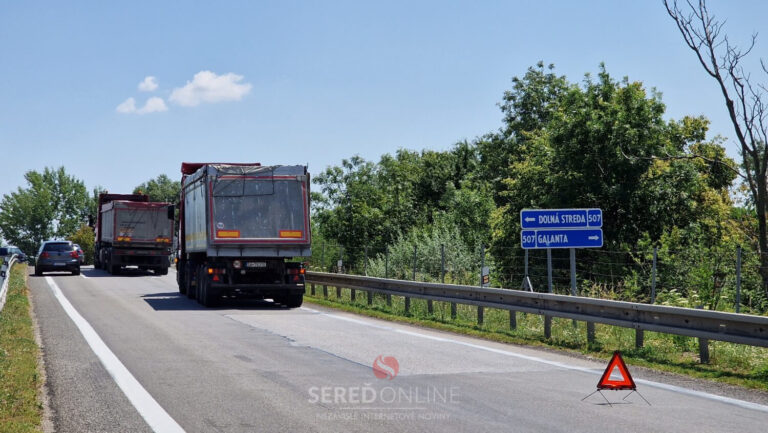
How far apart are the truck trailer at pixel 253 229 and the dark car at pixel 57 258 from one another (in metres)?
18.0

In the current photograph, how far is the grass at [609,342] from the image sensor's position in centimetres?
981

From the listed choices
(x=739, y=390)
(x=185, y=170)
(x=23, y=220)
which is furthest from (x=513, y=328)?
(x=23, y=220)

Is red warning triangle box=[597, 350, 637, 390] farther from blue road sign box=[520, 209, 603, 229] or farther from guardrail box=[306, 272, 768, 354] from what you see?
blue road sign box=[520, 209, 603, 229]

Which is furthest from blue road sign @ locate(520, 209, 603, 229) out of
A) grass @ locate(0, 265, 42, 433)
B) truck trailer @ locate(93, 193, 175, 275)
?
truck trailer @ locate(93, 193, 175, 275)

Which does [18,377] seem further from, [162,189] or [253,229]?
[162,189]

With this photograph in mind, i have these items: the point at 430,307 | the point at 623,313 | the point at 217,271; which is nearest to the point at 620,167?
the point at 430,307

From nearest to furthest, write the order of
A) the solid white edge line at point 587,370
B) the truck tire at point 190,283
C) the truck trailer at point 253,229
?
1. the solid white edge line at point 587,370
2. the truck trailer at point 253,229
3. the truck tire at point 190,283

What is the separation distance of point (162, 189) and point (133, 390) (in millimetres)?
135374

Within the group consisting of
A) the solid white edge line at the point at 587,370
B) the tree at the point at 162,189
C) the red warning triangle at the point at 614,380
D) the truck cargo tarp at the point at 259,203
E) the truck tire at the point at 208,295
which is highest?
the tree at the point at 162,189

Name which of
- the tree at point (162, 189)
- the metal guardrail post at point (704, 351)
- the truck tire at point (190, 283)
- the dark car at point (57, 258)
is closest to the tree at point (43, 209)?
the tree at point (162, 189)

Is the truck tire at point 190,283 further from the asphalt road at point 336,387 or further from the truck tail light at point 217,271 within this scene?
the asphalt road at point 336,387

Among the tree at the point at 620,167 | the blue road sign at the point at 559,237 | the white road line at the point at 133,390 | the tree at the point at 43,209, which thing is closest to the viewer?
the white road line at the point at 133,390

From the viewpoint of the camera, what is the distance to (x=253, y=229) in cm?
1986

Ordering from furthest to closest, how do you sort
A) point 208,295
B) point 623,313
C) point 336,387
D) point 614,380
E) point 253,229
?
point 253,229 → point 208,295 → point 623,313 → point 336,387 → point 614,380
